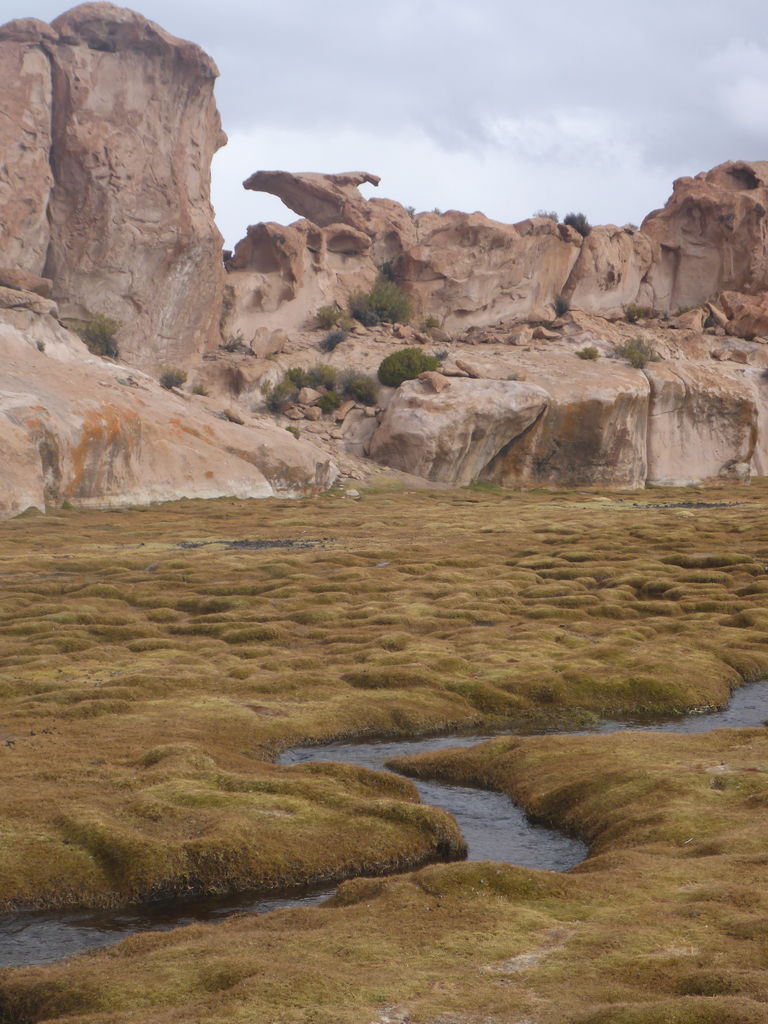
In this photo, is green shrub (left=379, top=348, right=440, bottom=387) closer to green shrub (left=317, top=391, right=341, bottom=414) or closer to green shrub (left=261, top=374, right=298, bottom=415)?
green shrub (left=317, top=391, right=341, bottom=414)

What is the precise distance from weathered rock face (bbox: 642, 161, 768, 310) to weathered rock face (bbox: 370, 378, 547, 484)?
130 feet

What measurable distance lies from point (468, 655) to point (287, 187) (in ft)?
248

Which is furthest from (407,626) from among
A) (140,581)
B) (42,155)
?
(42,155)

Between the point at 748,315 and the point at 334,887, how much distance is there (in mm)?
90468

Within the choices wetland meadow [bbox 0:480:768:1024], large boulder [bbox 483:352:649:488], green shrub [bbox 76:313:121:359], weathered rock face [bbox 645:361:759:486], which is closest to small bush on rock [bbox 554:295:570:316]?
weathered rock face [bbox 645:361:759:486]

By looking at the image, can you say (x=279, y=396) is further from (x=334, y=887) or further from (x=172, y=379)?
(x=334, y=887)

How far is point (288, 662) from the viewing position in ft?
74.0

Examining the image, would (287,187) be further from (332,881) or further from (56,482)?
(332,881)

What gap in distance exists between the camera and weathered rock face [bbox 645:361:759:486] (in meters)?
77.8

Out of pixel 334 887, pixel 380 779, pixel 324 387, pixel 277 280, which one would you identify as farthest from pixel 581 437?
pixel 334 887

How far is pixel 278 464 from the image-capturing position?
5759 centimetres

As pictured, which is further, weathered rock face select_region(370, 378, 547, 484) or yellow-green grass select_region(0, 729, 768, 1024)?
weathered rock face select_region(370, 378, 547, 484)

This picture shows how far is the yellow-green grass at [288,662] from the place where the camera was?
1247 centimetres

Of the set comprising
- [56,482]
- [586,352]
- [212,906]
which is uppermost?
[586,352]
